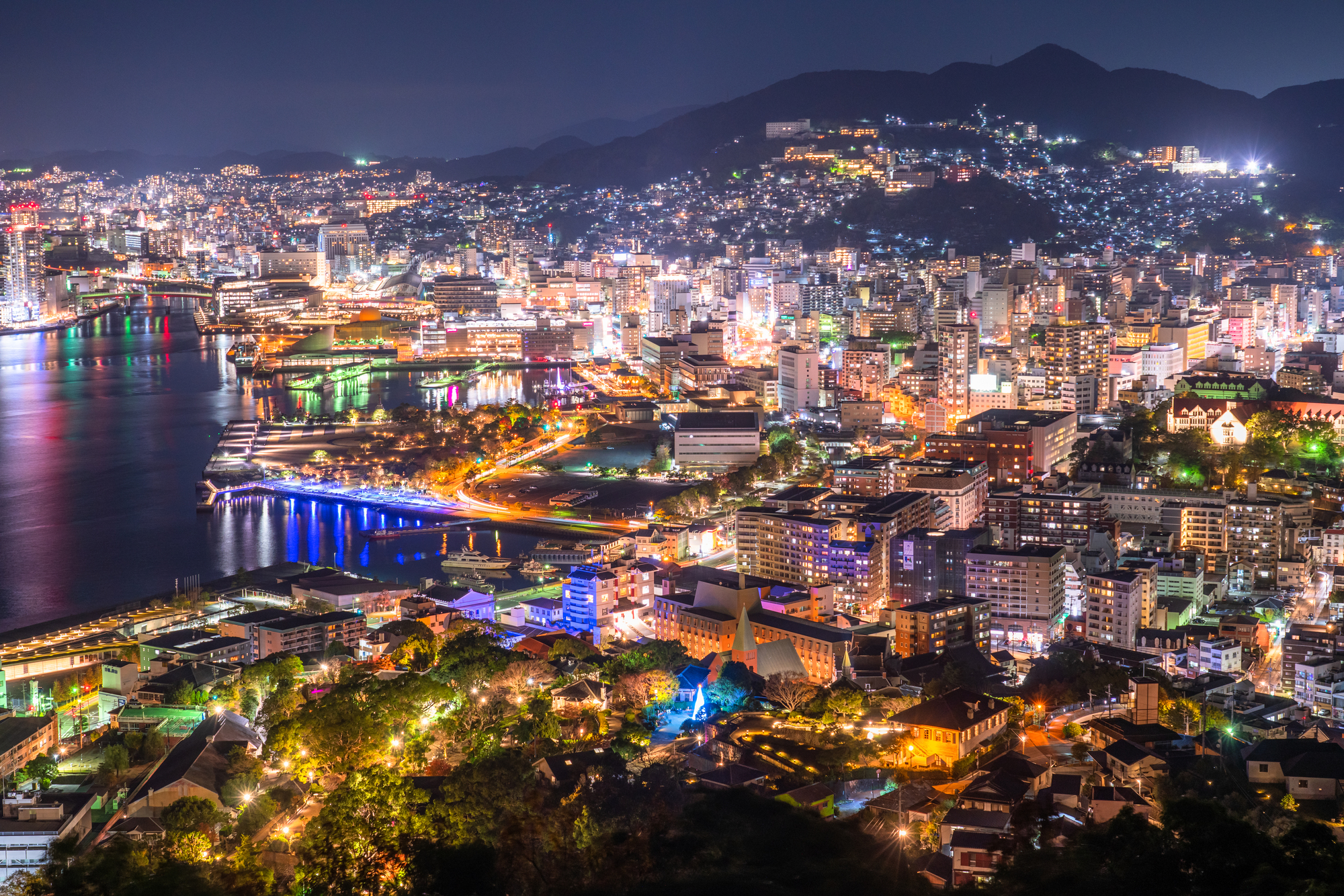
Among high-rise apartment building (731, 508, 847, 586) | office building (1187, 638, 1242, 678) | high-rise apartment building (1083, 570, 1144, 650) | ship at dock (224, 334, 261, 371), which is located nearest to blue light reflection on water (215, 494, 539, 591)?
high-rise apartment building (731, 508, 847, 586)

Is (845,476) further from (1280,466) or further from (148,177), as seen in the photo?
(148,177)

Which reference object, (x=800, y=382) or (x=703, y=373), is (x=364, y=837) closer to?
(x=800, y=382)

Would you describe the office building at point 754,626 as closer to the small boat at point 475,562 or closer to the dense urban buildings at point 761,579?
the dense urban buildings at point 761,579

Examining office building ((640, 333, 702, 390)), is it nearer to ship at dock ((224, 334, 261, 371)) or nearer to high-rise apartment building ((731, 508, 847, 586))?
ship at dock ((224, 334, 261, 371))

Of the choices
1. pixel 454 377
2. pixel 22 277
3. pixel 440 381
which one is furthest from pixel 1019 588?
pixel 22 277

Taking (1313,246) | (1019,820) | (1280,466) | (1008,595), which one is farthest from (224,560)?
(1313,246)

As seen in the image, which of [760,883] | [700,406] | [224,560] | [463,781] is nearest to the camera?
[760,883]
